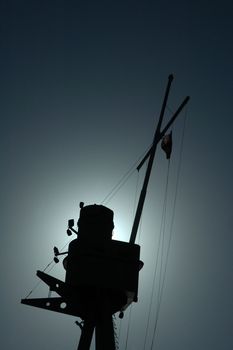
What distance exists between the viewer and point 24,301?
15516 millimetres

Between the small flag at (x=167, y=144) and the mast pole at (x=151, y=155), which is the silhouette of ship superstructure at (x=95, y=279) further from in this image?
the small flag at (x=167, y=144)

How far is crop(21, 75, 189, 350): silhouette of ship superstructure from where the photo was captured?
15.1m

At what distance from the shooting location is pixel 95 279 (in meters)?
15.0

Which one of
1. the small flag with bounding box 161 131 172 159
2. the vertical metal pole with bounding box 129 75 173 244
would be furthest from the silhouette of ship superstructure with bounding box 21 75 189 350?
the small flag with bounding box 161 131 172 159

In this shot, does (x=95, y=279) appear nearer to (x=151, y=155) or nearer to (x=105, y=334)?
(x=105, y=334)

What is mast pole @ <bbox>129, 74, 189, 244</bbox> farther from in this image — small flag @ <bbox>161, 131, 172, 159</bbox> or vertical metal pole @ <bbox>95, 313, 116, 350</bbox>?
vertical metal pole @ <bbox>95, 313, 116, 350</bbox>

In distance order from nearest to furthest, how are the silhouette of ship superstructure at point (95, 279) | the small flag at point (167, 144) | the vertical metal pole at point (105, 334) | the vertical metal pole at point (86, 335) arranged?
the vertical metal pole at point (105, 334), the silhouette of ship superstructure at point (95, 279), the vertical metal pole at point (86, 335), the small flag at point (167, 144)

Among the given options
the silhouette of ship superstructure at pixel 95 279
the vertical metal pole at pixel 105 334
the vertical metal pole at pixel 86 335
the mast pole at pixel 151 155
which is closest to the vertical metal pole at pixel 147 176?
the mast pole at pixel 151 155

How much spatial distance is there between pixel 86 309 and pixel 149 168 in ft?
33.1

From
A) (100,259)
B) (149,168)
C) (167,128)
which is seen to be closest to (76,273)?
(100,259)

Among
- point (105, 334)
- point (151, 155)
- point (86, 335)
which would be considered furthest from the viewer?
point (151, 155)

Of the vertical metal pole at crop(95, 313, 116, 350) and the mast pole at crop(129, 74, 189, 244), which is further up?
the mast pole at crop(129, 74, 189, 244)

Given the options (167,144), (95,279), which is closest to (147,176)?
(167,144)

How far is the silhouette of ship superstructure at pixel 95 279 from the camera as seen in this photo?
15117 mm
